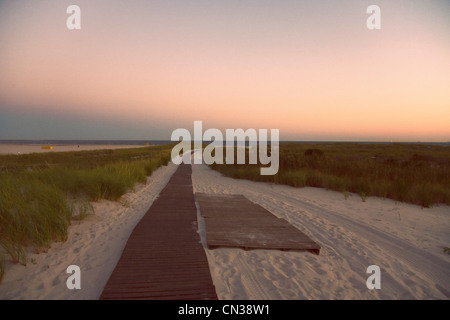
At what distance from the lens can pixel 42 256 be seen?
142 inches

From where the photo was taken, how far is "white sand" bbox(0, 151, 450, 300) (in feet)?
9.51

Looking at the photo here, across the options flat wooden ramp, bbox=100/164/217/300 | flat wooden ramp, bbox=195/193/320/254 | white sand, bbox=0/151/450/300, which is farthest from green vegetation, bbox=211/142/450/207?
flat wooden ramp, bbox=100/164/217/300

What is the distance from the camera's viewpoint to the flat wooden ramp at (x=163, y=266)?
8.80 ft

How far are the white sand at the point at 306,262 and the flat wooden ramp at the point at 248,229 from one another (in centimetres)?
18

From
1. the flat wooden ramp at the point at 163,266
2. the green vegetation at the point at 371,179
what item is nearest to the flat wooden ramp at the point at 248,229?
the flat wooden ramp at the point at 163,266

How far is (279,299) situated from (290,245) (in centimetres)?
149

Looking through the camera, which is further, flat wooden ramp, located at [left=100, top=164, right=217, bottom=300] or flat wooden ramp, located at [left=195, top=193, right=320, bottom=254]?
flat wooden ramp, located at [left=195, top=193, right=320, bottom=254]

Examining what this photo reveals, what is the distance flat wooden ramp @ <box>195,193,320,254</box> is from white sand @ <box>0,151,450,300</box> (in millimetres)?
177

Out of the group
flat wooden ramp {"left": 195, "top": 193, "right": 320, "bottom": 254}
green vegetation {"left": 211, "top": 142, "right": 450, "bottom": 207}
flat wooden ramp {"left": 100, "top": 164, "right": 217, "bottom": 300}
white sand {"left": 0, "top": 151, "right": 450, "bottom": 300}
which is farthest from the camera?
green vegetation {"left": 211, "top": 142, "right": 450, "bottom": 207}

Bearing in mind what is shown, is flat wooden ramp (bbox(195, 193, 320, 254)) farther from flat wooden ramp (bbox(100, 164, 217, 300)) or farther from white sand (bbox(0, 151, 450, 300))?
flat wooden ramp (bbox(100, 164, 217, 300))

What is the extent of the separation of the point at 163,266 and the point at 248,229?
214 centimetres

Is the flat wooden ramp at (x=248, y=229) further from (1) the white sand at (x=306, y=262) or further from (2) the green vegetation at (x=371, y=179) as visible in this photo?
(2) the green vegetation at (x=371, y=179)
